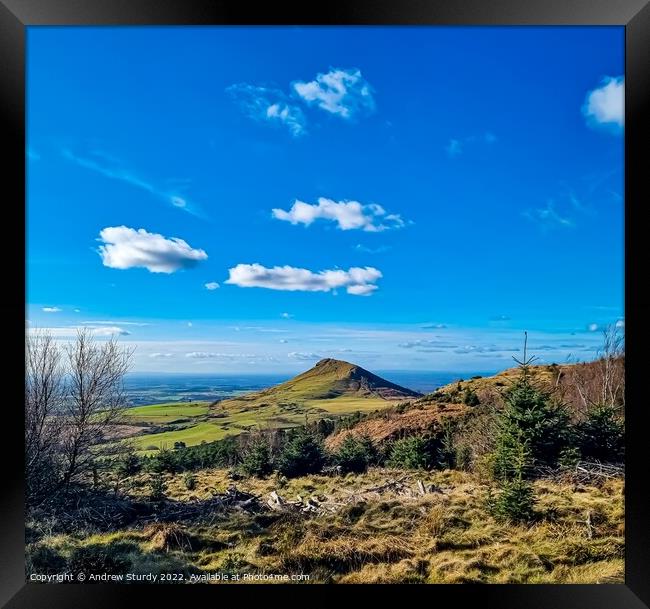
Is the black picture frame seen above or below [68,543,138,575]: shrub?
above

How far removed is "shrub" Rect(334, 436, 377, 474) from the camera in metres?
2.43

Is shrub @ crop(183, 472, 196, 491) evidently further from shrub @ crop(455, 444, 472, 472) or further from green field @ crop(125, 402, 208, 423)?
shrub @ crop(455, 444, 472, 472)

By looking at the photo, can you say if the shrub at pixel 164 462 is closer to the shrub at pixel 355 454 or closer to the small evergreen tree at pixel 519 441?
the shrub at pixel 355 454

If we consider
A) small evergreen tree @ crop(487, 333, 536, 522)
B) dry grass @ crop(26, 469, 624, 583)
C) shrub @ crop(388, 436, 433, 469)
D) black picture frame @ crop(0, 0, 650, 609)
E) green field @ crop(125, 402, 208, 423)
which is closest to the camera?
black picture frame @ crop(0, 0, 650, 609)

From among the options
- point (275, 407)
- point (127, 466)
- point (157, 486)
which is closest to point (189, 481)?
point (157, 486)

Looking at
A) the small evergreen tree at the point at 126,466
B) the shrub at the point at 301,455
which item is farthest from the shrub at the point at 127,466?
the shrub at the point at 301,455

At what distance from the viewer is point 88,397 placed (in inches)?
90.6

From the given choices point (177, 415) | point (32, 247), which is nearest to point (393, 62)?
point (32, 247)

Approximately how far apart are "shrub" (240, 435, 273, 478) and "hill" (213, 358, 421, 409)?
0.29 metres

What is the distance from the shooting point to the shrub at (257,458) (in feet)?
7.78

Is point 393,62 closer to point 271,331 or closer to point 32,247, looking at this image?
point 271,331

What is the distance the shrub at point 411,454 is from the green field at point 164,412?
4.61ft

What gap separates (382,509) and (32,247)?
2.89 m

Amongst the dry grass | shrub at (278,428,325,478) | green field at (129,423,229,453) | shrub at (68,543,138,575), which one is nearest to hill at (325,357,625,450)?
shrub at (278,428,325,478)
